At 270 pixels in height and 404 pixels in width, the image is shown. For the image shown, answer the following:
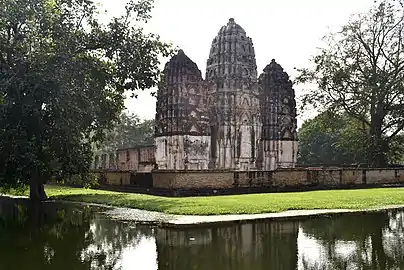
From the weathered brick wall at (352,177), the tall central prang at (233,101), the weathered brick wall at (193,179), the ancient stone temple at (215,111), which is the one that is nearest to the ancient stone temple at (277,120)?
the ancient stone temple at (215,111)

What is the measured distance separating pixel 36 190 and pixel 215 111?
14642 mm

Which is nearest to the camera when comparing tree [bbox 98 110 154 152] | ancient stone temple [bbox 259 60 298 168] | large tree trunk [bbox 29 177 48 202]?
large tree trunk [bbox 29 177 48 202]

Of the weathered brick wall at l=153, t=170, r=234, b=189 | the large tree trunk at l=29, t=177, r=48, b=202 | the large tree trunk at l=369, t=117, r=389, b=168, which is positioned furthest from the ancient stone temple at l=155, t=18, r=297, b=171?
the large tree trunk at l=29, t=177, r=48, b=202

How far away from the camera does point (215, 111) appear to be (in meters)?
31.9

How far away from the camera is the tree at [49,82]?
15.8 meters

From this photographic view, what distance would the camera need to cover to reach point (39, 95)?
52.4 feet

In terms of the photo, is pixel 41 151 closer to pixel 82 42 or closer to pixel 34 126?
pixel 34 126

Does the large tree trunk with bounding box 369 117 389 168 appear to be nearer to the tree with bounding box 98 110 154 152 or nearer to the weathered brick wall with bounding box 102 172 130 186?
the weathered brick wall with bounding box 102 172 130 186

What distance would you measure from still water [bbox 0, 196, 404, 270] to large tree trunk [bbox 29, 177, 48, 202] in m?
6.86

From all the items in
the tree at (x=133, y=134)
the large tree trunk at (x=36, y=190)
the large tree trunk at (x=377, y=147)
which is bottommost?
the large tree trunk at (x=36, y=190)

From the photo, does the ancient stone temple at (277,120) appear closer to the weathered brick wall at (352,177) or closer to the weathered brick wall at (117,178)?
the weathered brick wall at (352,177)

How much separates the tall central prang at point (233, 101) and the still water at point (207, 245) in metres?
18.7

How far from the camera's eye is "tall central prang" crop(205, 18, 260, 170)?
31484 millimetres

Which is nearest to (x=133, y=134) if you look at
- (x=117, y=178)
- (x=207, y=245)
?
(x=117, y=178)
